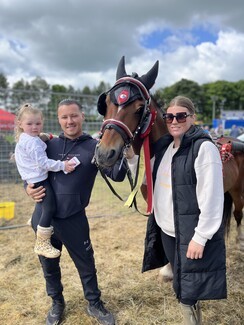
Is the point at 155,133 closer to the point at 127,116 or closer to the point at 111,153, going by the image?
the point at 127,116

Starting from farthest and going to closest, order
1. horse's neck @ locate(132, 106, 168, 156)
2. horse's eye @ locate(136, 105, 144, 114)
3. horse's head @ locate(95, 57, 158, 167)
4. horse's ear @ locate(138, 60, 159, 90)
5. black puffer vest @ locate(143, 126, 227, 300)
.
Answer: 1. horse's neck @ locate(132, 106, 168, 156)
2. horse's ear @ locate(138, 60, 159, 90)
3. horse's eye @ locate(136, 105, 144, 114)
4. horse's head @ locate(95, 57, 158, 167)
5. black puffer vest @ locate(143, 126, 227, 300)

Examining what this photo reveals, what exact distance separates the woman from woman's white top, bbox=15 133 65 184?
0.87m

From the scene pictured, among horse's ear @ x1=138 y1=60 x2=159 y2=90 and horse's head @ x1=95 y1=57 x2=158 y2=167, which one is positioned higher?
horse's ear @ x1=138 y1=60 x2=159 y2=90

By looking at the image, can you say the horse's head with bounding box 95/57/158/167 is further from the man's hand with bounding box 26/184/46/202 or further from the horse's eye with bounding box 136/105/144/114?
the man's hand with bounding box 26/184/46/202

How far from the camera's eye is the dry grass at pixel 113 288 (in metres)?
2.81

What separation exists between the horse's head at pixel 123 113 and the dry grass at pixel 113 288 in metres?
1.73

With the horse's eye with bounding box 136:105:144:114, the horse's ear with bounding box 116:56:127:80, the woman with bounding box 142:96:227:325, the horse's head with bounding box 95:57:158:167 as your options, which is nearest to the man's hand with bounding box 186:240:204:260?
the woman with bounding box 142:96:227:325

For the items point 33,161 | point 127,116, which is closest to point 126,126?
point 127,116


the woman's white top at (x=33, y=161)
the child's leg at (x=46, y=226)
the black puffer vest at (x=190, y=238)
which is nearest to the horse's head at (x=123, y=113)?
the black puffer vest at (x=190, y=238)

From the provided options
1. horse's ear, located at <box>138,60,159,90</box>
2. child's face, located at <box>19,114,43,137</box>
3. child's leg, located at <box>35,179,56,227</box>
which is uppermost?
horse's ear, located at <box>138,60,159,90</box>

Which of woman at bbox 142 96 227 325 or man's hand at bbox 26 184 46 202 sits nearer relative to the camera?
woman at bbox 142 96 227 325

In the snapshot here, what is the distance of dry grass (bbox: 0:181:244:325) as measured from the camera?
2.81 m

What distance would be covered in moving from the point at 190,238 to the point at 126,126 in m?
0.87

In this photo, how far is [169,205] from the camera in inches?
81.7
